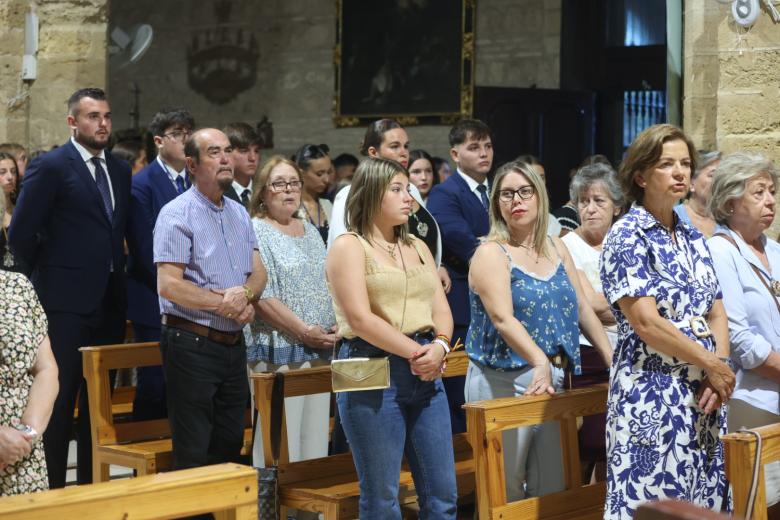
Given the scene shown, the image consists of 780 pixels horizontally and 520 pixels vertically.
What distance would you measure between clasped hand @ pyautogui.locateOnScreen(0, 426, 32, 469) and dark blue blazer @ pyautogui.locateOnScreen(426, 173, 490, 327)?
108 inches

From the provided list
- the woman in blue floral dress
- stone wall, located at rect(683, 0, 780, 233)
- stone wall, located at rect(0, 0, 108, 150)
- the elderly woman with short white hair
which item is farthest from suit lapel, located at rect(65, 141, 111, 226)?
stone wall, located at rect(0, 0, 108, 150)

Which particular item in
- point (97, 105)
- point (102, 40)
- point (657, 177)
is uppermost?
point (102, 40)

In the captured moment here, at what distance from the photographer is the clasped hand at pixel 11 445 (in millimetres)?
2965

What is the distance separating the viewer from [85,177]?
489cm

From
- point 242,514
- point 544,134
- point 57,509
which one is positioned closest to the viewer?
point 57,509

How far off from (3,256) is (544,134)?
754cm

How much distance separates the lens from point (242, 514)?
279 centimetres

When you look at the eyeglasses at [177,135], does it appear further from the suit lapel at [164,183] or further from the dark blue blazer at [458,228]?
the dark blue blazer at [458,228]

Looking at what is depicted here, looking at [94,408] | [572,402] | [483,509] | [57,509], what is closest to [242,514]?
[57,509]

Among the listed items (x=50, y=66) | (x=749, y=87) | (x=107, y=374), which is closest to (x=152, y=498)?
(x=107, y=374)

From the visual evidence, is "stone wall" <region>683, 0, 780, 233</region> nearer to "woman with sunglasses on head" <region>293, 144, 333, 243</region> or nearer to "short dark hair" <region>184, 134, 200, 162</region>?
"woman with sunglasses on head" <region>293, 144, 333, 243</region>

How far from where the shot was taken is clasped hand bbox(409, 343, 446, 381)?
3.64m

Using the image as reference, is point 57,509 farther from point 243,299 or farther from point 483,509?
point 243,299

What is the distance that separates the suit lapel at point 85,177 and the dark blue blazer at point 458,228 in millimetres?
1568
